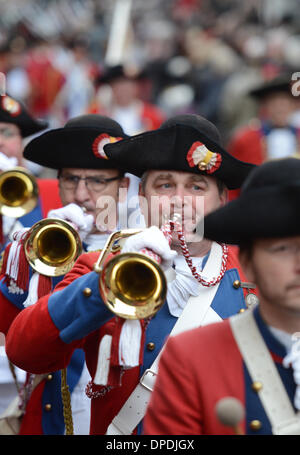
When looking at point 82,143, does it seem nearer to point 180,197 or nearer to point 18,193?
point 18,193

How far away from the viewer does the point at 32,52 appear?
18375mm

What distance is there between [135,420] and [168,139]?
1271mm

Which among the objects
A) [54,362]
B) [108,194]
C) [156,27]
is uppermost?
[156,27]

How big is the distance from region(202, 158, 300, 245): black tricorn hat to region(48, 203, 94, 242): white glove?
178 centimetres

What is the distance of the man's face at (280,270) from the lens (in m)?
2.76

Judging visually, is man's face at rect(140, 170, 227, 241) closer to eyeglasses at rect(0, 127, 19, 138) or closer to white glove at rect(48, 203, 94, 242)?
white glove at rect(48, 203, 94, 242)

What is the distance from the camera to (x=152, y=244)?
10.5 ft

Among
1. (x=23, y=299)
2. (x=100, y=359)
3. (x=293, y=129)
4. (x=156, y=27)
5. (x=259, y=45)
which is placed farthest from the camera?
(x=156, y=27)

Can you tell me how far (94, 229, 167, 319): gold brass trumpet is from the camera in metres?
3.16

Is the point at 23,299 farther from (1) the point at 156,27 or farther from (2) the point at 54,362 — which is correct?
(1) the point at 156,27

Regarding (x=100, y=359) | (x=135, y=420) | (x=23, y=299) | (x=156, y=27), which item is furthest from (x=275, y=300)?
(x=156, y=27)

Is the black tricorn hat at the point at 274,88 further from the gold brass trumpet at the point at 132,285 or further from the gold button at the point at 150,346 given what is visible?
the gold brass trumpet at the point at 132,285

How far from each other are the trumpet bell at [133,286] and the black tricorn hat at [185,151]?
918 mm

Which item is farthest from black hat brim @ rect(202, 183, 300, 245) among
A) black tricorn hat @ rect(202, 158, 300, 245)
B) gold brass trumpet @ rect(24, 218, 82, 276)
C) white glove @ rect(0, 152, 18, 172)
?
white glove @ rect(0, 152, 18, 172)
